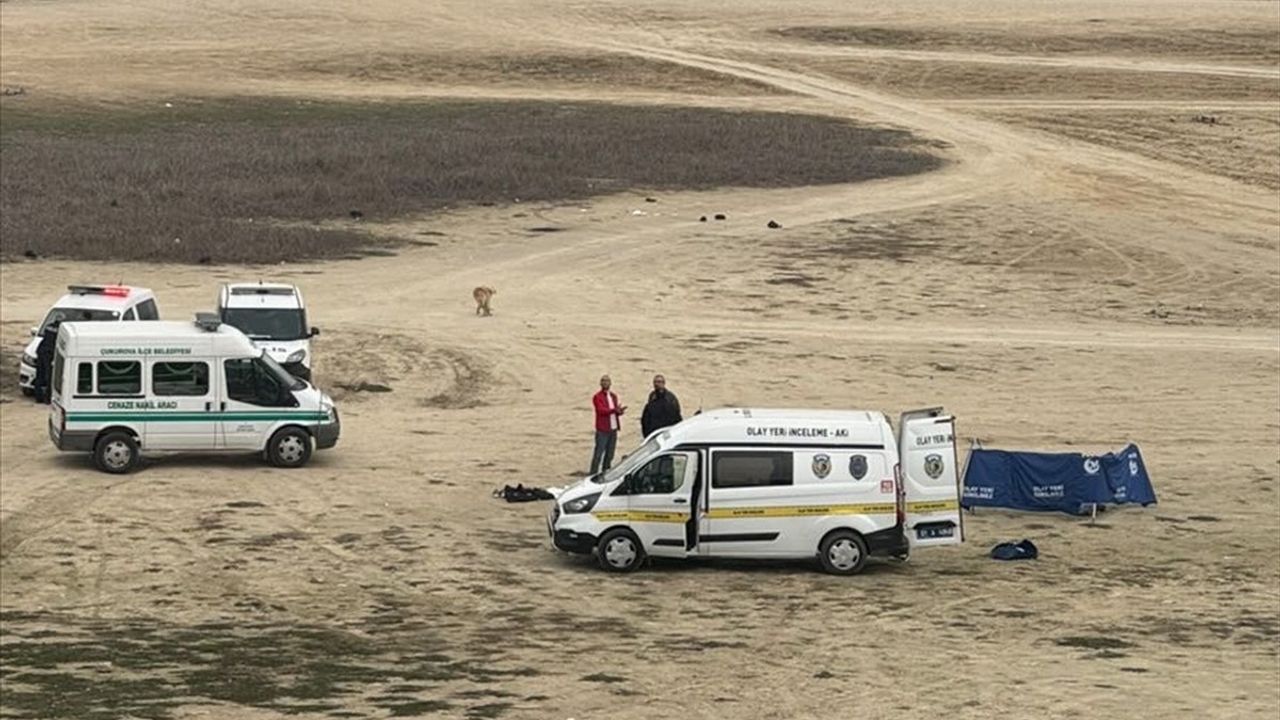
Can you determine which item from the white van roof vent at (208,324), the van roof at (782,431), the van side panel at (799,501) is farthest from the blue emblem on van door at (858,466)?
the white van roof vent at (208,324)

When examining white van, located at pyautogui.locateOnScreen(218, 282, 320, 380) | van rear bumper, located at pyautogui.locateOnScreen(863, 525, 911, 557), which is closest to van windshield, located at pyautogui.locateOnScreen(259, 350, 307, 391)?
white van, located at pyautogui.locateOnScreen(218, 282, 320, 380)

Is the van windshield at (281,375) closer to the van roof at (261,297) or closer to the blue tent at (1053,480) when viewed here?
the van roof at (261,297)

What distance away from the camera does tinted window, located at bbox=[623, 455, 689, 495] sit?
26.6 meters

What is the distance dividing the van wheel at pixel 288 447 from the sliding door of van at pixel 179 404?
2.70 feet

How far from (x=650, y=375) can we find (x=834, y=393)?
3186mm

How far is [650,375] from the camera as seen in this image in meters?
39.8

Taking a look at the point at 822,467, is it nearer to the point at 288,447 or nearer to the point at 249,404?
the point at 288,447

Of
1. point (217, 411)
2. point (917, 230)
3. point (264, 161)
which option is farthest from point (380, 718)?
point (264, 161)

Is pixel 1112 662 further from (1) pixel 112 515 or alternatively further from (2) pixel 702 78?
(2) pixel 702 78

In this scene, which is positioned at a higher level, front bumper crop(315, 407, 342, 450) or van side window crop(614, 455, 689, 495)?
front bumper crop(315, 407, 342, 450)

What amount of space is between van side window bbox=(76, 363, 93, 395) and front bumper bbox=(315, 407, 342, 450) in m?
3.09

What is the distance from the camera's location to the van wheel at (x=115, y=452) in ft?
103

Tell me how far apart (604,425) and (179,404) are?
579 centimetres

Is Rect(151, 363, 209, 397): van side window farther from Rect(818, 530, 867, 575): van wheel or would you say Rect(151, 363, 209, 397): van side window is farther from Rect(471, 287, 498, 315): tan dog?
Rect(471, 287, 498, 315): tan dog
